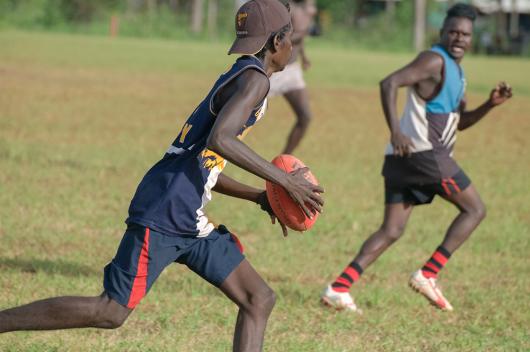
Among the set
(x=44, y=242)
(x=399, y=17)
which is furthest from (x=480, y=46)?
(x=44, y=242)

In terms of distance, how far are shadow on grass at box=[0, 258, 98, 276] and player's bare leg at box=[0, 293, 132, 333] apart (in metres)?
2.78

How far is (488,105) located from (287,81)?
6024 millimetres

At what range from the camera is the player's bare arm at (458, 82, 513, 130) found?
707 cm

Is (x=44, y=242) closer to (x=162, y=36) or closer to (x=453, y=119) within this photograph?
(x=453, y=119)

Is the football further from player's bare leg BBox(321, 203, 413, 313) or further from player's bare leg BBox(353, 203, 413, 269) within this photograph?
player's bare leg BBox(353, 203, 413, 269)

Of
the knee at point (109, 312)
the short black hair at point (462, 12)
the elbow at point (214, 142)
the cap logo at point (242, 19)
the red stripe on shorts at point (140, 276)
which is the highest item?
the cap logo at point (242, 19)

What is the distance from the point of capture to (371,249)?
7109 mm

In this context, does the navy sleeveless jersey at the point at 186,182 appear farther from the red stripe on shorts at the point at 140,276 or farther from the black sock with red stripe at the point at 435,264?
the black sock with red stripe at the point at 435,264

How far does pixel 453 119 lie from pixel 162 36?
166ft

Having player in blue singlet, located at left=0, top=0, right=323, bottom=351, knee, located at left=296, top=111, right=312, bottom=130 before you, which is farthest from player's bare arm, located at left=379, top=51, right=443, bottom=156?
knee, located at left=296, top=111, right=312, bottom=130

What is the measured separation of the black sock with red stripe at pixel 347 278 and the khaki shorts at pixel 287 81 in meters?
6.14

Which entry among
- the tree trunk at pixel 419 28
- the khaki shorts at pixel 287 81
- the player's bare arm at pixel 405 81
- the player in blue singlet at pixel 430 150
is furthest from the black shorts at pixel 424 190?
the tree trunk at pixel 419 28

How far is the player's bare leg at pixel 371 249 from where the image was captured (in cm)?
691

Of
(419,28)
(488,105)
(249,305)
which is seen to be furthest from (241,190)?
(419,28)
